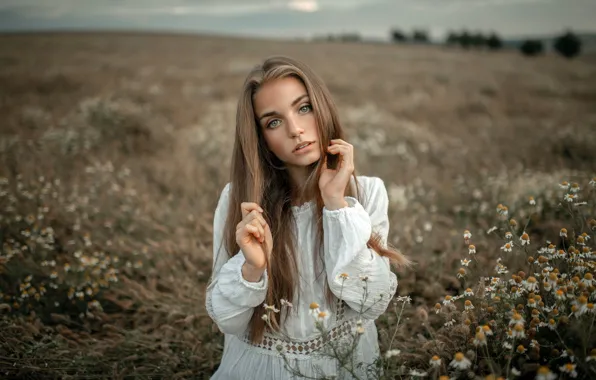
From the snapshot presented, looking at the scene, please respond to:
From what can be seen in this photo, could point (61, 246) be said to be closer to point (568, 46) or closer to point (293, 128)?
point (293, 128)

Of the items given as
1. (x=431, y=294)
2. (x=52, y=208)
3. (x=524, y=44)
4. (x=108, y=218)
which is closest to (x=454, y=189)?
(x=431, y=294)

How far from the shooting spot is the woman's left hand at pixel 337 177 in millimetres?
2061

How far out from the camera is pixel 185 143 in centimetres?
805

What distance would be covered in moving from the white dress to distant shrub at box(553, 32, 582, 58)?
35.7m

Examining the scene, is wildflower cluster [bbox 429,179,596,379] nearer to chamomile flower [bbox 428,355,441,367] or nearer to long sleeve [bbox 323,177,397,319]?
chamomile flower [bbox 428,355,441,367]

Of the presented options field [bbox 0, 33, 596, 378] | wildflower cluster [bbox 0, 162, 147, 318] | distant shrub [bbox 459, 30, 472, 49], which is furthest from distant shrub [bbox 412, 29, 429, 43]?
wildflower cluster [bbox 0, 162, 147, 318]

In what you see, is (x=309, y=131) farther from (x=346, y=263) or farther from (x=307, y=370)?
(x=307, y=370)

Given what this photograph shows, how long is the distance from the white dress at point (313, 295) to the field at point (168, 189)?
431 millimetres

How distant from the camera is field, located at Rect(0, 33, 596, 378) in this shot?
321cm

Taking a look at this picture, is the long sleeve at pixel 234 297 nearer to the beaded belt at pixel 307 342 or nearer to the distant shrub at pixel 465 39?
the beaded belt at pixel 307 342

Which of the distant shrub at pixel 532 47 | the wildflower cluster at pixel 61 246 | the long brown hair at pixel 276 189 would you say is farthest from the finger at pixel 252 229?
the distant shrub at pixel 532 47

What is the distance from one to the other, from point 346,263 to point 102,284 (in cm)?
245

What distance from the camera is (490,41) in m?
44.8

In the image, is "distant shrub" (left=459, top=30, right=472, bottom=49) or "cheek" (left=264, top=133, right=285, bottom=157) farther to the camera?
"distant shrub" (left=459, top=30, right=472, bottom=49)
